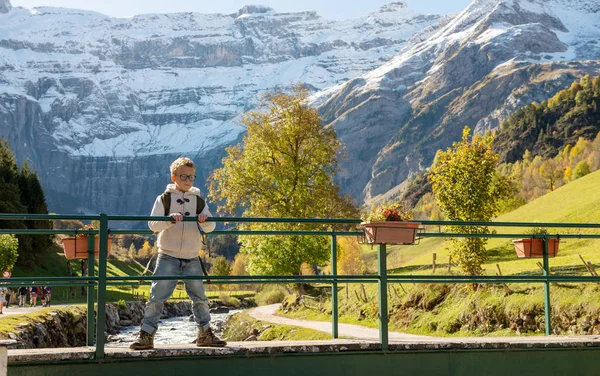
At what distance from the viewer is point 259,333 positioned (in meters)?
35.8

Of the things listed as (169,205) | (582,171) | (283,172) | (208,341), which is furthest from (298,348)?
(582,171)

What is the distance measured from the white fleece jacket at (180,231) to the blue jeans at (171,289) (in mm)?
101

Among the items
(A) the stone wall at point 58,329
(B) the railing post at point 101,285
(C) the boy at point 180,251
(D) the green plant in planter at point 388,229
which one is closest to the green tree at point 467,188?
(A) the stone wall at point 58,329

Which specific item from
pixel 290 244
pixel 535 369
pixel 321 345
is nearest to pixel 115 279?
pixel 321 345

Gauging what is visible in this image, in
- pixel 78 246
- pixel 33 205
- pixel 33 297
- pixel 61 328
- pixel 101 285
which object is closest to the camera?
pixel 101 285

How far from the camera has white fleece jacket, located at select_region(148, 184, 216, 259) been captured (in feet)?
28.3

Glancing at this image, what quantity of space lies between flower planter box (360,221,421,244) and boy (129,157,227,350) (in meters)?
1.99

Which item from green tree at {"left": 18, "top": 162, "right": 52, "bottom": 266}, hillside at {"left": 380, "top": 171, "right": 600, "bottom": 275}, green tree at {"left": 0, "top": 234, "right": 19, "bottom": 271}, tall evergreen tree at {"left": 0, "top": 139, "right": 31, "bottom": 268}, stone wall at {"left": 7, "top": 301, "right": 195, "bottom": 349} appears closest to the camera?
stone wall at {"left": 7, "top": 301, "right": 195, "bottom": 349}

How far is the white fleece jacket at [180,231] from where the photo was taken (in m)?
8.64

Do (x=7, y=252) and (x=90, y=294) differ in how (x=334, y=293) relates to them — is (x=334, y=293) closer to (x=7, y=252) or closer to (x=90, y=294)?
(x=90, y=294)

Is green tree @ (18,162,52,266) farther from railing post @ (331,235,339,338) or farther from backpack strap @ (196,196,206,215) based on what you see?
backpack strap @ (196,196,206,215)

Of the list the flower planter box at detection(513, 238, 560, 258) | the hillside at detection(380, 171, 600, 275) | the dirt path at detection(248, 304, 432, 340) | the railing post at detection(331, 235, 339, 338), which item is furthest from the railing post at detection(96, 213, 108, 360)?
the hillside at detection(380, 171, 600, 275)

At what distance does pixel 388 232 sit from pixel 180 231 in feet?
8.46

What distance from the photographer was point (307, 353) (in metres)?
8.52
